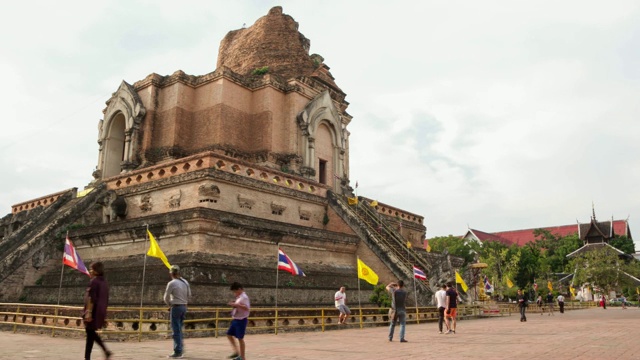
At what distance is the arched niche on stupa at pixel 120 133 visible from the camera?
25.6 metres

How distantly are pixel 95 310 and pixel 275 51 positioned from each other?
25.3 metres

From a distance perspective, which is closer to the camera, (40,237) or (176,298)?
(176,298)

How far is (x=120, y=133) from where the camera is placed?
28375 mm

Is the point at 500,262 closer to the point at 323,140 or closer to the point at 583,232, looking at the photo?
the point at 583,232

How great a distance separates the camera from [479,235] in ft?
267

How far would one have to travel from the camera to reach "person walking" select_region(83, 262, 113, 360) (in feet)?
24.2

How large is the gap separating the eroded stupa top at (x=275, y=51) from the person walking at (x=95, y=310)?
2276 centimetres

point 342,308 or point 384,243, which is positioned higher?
point 384,243

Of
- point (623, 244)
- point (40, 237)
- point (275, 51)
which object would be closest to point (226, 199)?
point (40, 237)

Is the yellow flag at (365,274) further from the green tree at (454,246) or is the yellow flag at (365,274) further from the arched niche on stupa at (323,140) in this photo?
the green tree at (454,246)

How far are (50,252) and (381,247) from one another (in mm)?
12971

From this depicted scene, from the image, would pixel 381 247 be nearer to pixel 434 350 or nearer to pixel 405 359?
pixel 434 350

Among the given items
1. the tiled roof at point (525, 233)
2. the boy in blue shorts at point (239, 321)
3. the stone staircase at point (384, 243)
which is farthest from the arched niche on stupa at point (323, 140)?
the tiled roof at point (525, 233)

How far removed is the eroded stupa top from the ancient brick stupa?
9 cm
